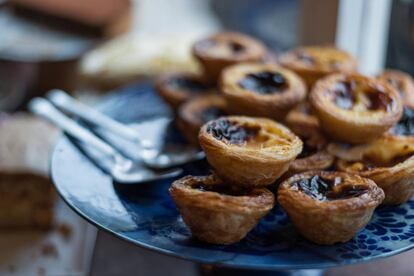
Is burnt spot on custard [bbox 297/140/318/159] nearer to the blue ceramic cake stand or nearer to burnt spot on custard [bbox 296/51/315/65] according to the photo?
the blue ceramic cake stand

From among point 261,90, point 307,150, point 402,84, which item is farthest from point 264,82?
point 402,84

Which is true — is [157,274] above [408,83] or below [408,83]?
below

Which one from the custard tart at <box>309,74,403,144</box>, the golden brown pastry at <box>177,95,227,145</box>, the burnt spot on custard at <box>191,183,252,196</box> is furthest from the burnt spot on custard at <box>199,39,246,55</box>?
the burnt spot on custard at <box>191,183,252,196</box>

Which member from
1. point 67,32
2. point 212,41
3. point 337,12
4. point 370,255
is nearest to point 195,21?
point 67,32

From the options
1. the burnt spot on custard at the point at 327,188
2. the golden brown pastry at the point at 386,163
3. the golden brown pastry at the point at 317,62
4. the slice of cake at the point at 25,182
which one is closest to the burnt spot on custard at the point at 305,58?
the golden brown pastry at the point at 317,62

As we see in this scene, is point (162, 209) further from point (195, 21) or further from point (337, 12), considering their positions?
point (195, 21)

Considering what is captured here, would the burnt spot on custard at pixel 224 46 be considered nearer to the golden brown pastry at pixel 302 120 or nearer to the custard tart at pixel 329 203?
the golden brown pastry at pixel 302 120
